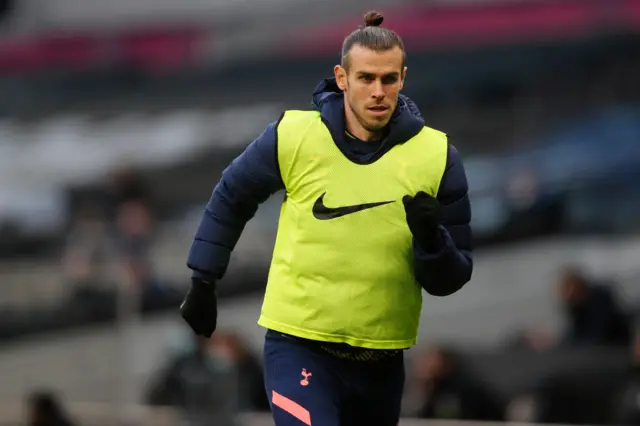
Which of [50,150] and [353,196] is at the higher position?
[50,150]

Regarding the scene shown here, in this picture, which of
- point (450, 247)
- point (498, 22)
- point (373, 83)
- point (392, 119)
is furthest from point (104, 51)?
point (450, 247)

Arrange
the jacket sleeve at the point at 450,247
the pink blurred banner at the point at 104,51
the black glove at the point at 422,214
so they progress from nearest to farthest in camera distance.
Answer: the black glove at the point at 422,214 → the jacket sleeve at the point at 450,247 → the pink blurred banner at the point at 104,51

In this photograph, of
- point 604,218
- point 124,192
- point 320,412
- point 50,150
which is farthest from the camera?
point 50,150

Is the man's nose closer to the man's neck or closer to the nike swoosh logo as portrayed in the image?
the man's neck

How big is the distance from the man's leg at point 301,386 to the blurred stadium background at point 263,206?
5.09 meters

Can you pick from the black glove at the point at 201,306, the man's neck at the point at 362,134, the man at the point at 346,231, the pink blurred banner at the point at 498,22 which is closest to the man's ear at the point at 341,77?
the man at the point at 346,231

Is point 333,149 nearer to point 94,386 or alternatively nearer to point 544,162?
point 94,386

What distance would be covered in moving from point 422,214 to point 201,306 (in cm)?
89

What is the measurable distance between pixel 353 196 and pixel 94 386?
21.3 ft

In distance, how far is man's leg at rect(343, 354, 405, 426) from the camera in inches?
189

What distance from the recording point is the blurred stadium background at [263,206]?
411 inches

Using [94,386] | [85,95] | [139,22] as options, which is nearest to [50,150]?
[85,95]

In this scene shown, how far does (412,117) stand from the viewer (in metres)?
4.79

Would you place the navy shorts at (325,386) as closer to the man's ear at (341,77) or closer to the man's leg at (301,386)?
the man's leg at (301,386)
